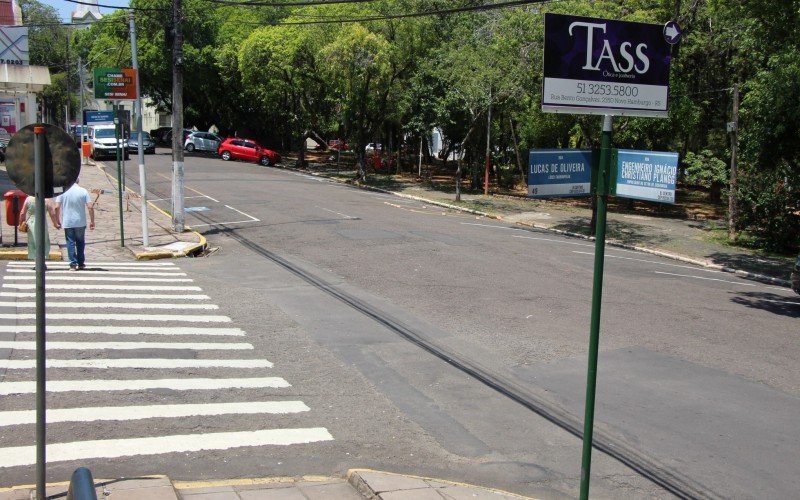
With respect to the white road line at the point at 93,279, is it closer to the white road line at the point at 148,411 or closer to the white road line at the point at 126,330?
the white road line at the point at 126,330

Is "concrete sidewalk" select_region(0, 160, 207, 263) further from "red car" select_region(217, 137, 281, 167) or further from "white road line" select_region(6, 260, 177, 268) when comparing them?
"red car" select_region(217, 137, 281, 167)

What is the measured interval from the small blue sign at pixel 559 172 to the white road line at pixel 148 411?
4.15m

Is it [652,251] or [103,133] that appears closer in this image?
[652,251]

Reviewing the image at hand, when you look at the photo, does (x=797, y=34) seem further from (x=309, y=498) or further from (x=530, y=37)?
(x=309, y=498)

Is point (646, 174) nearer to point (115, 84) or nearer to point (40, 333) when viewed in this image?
point (40, 333)

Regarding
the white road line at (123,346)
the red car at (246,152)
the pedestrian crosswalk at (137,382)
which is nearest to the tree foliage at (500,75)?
the red car at (246,152)

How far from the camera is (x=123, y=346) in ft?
32.0

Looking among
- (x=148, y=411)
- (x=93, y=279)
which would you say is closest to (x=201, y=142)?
(x=93, y=279)

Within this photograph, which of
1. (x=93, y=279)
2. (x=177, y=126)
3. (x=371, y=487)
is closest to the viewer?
(x=371, y=487)

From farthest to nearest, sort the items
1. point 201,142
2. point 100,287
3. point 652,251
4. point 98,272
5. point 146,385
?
1. point 201,142
2. point 652,251
3. point 98,272
4. point 100,287
5. point 146,385

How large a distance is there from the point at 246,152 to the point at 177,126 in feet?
90.1

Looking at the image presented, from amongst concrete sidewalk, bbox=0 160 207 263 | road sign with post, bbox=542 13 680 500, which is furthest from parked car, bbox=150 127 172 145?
road sign with post, bbox=542 13 680 500

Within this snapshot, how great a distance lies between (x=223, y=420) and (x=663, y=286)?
1173cm

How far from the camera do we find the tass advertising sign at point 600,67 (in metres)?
5.00
